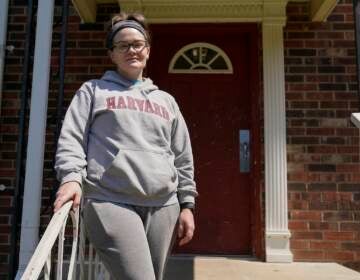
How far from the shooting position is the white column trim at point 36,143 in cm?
298

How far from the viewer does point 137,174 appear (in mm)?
1701

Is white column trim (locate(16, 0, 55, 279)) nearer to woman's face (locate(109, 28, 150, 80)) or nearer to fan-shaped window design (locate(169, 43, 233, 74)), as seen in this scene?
woman's face (locate(109, 28, 150, 80))

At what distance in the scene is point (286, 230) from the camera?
3943 mm

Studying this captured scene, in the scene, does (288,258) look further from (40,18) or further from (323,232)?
(40,18)

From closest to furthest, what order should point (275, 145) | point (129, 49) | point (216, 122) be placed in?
1. point (129, 49)
2. point (275, 145)
3. point (216, 122)

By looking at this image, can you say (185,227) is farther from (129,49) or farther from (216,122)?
(216,122)

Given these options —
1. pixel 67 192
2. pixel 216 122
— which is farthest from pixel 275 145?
pixel 67 192

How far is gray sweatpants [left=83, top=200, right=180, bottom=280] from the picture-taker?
1604 mm

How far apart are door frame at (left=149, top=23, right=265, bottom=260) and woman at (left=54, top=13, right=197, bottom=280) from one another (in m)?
2.32

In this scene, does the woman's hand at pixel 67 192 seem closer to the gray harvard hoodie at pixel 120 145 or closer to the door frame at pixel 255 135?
the gray harvard hoodie at pixel 120 145

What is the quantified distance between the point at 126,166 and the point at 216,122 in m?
2.72

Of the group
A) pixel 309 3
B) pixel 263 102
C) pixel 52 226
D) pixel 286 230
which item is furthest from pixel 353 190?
pixel 52 226

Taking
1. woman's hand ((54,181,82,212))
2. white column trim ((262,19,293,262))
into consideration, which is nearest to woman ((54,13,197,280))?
woman's hand ((54,181,82,212))

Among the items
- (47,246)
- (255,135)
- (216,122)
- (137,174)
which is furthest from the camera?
(216,122)
